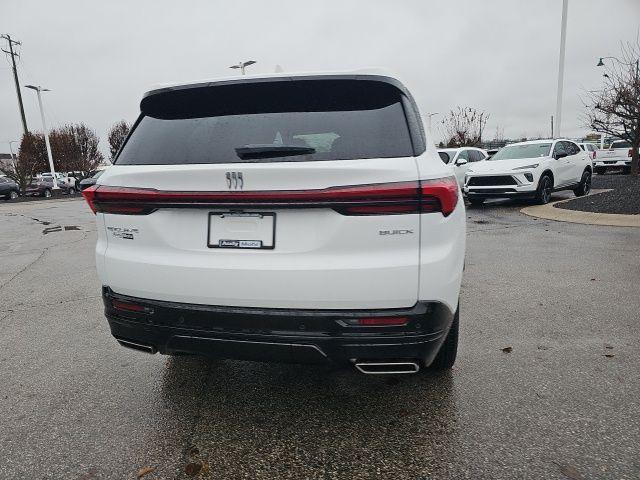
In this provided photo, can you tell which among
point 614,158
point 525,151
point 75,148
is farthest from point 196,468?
point 75,148

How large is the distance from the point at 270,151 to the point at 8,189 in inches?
1458

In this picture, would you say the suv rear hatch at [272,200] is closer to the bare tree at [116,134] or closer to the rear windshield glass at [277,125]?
the rear windshield glass at [277,125]

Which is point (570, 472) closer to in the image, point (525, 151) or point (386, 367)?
point (386, 367)

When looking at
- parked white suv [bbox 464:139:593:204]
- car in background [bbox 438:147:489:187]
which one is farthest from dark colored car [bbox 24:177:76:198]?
parked white suv [bbox 464:139:593:204]

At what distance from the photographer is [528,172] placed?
1211 centimetres

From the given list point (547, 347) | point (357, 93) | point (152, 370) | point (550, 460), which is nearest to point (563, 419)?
point (550, 460)

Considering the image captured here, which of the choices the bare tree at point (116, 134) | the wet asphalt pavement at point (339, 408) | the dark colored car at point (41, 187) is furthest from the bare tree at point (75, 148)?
the wet asphalt pavement at point (339, 408)

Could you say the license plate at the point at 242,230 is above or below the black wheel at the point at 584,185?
above

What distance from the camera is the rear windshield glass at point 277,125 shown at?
2.24m

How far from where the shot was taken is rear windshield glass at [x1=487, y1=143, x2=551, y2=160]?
1301 centimetres

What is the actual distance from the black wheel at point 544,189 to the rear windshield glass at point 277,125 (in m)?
11.4

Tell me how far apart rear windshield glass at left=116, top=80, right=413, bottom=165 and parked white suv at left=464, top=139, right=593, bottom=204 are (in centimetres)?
1083

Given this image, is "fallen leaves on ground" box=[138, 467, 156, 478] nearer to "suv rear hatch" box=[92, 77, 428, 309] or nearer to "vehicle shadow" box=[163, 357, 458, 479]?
"vehicle shadow" box=[163, 357, 458, 479]

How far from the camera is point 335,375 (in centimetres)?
320
